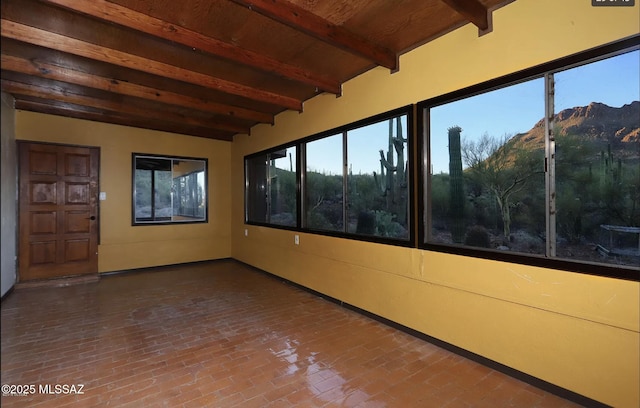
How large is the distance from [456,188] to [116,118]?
5.33 m

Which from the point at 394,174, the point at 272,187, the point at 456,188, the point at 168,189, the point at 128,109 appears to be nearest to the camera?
the point at 456,188

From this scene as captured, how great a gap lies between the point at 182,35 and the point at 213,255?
474 centimetres

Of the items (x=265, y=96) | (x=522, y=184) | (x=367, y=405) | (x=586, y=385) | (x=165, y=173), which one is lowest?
(x=367, y=405)

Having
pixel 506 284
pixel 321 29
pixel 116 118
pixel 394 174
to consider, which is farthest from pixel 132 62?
pixel 506 284

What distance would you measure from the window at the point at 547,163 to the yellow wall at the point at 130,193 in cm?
492

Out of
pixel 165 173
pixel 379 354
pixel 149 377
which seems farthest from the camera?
pixel 165 173

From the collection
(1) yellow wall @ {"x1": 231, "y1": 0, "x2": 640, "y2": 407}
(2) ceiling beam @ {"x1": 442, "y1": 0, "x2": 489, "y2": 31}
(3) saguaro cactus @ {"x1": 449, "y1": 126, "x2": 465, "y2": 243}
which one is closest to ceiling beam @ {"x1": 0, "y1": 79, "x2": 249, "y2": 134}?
(1) yellow wall @ {"x1": 231, "y1": 0, "x2": 640, "y2": 407}

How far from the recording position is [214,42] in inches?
110

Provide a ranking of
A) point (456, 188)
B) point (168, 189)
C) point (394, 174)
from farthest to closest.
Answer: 1. point (168, 189)
2. point (394, 174)
3. point (456, 188)

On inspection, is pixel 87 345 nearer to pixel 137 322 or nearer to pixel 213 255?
pixel 137 322

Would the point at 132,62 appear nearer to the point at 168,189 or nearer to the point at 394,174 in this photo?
the point at 394,174

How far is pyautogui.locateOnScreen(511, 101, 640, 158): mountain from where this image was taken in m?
1.85

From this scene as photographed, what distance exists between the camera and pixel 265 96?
4.03m

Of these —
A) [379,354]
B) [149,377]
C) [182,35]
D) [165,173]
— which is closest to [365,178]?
[379,354]
